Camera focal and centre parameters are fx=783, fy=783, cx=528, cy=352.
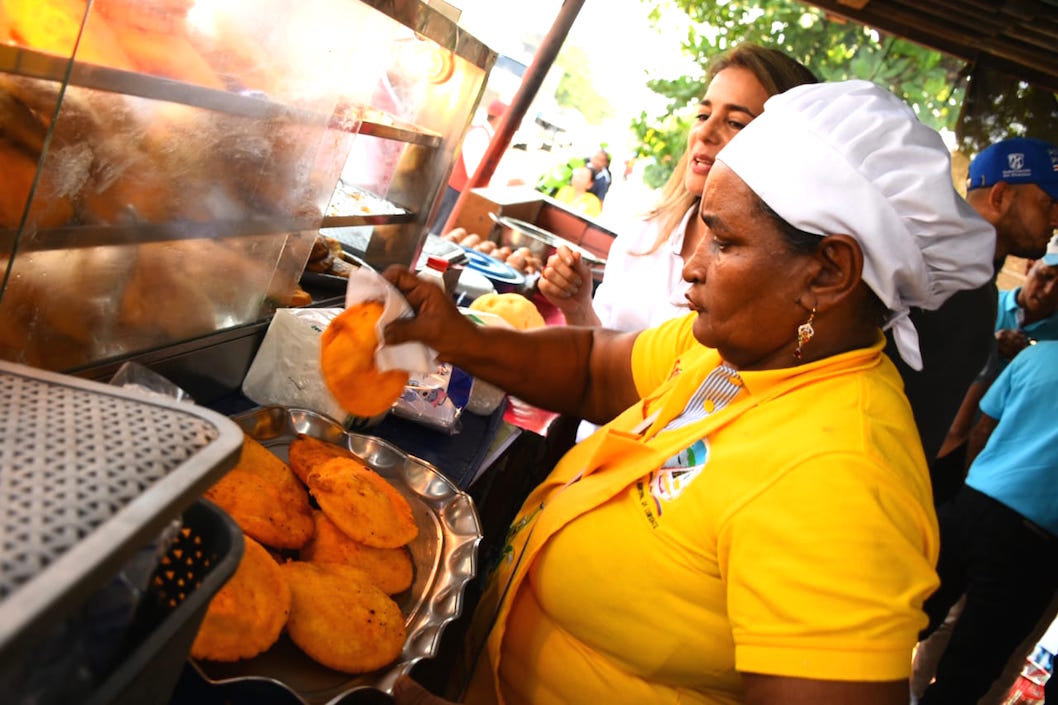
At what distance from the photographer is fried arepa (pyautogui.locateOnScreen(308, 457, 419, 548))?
1631 millimetres

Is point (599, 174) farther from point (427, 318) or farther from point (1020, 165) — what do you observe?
point (427, 318)

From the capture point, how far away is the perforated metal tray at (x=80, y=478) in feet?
1.71

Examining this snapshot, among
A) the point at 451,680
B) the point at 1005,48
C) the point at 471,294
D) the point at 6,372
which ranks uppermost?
the point at 1005,48

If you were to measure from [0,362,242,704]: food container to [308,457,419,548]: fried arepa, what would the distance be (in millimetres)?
812

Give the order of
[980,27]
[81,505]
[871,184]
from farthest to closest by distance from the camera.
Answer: [980,27] < [871,184] < [81,505]

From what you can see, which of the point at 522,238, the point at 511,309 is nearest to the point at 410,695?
the point at 511,309

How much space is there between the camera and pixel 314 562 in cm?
155

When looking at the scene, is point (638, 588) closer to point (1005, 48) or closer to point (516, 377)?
point (516, 377)

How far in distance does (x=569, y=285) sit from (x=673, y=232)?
462 mm

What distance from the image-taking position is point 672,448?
1.53 metres

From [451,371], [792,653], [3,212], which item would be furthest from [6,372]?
[451,371]

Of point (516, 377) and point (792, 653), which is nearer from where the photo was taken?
point (792, 653)

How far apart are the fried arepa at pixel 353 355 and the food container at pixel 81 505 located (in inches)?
40.5

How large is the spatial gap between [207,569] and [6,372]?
A: 0.28 m
